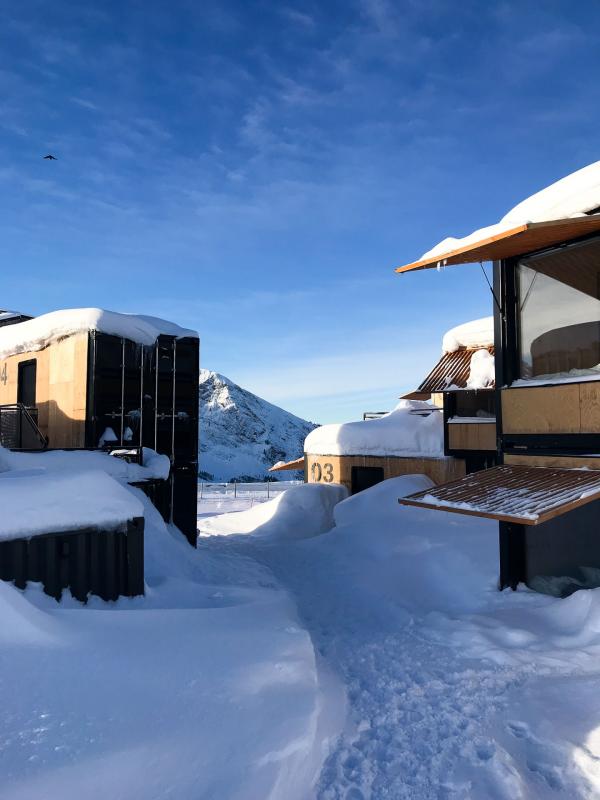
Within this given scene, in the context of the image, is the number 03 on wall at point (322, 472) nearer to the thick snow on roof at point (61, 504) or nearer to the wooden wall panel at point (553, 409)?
the wooden wall panel at point (553, 409)

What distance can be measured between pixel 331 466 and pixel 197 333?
984 cm

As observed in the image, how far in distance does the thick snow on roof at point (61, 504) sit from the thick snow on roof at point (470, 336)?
1463cm

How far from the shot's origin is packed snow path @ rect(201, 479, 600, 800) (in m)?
4.18

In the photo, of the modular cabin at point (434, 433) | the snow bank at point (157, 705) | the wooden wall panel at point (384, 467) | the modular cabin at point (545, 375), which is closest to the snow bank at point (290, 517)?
the wooden wall panel at point (384, 467)

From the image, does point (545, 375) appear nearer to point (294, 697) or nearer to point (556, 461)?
point (556, 461)

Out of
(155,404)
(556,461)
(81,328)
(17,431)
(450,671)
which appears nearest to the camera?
(450,671)

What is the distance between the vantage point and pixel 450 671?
611 centimetres

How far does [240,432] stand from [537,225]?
91.3 m

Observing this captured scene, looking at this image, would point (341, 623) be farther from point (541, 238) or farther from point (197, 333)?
point (197, 333)

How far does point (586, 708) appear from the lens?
5.05 m

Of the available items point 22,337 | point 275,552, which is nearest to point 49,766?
point 275,552

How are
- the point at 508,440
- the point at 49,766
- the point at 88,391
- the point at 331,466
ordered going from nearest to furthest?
the point at 49,766
the point at 508,440
the point at 88,391
the point at 331,466

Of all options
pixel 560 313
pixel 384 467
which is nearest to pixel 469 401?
pixel 384 467

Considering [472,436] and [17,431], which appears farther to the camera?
[472,436]
